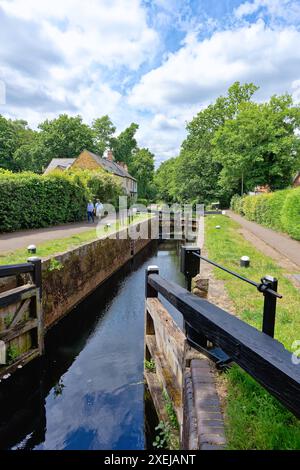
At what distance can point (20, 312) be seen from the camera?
219 inches

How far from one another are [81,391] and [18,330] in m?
1.63

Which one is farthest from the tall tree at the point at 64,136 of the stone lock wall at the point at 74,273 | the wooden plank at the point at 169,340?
the wooden plank at the point at 169,340

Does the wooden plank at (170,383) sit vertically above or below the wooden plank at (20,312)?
below

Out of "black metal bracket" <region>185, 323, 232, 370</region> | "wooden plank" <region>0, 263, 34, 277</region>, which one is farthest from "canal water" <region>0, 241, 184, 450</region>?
"black metal bracket" <region>185, 323, 232, 370</region>

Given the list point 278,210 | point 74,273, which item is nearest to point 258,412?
point 74,273

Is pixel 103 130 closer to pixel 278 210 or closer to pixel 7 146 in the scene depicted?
pixel 7 146

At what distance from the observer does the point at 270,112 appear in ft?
86.3

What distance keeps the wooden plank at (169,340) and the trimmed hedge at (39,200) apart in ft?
31.6

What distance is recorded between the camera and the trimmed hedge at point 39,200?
12.3 m

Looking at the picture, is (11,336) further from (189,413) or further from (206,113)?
(206,113)

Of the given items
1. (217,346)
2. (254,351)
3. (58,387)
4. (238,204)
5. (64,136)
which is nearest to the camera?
(254,351)

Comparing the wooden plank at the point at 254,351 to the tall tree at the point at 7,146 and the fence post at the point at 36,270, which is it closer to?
the fence post at the point at 36,270

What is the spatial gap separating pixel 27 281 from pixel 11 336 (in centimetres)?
112

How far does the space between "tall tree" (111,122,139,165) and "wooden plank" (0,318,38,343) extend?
2228 inches
